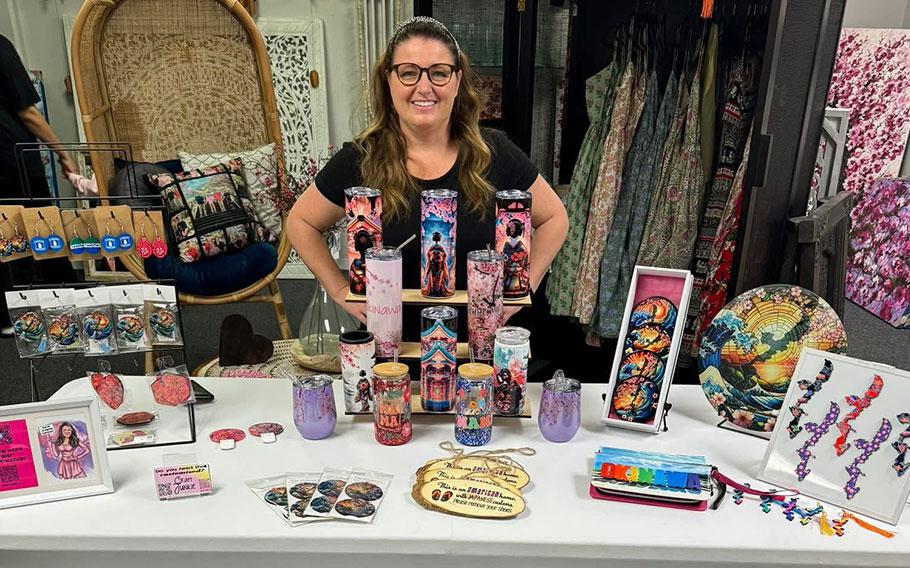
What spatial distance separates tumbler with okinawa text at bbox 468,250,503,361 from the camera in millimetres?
1360

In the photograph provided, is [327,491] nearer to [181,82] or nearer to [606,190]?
[606,190]

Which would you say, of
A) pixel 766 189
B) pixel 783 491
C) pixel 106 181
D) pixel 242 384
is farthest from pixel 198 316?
pixel 783 491

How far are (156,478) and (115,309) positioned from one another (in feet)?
1.29

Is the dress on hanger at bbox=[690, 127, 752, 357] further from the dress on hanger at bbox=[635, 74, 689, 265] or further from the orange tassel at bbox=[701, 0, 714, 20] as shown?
the orange tassel at bbox=[701, 0, 714, 20]

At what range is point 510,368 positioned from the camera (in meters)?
1.35

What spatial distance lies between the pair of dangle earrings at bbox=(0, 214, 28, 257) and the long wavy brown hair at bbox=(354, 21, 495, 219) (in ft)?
2.56

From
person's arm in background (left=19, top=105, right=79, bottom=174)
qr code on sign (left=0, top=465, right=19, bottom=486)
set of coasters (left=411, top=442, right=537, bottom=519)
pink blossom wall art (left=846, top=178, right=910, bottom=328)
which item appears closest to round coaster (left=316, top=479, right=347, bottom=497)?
set of coasters (left=411, top=442, right=537, bottom=519)

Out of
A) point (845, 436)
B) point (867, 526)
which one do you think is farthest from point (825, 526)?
point (845, 436)

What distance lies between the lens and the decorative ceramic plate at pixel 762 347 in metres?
1.37

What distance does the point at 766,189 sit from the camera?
82.7 inches

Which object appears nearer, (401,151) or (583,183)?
(401,151)

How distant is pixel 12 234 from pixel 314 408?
2.30 ft

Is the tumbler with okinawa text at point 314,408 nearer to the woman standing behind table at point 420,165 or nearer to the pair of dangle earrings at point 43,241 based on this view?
the woman standing behind table at point 420,165

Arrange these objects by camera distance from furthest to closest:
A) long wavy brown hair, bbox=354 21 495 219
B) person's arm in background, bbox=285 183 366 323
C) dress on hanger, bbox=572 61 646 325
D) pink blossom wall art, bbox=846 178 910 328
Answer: pink blossom wall art, bbox=846 178 910 328 → dress on hanger, bbox=572 61 646 325 → person's arm in background, bbox=285 183 366 323 → long wavy brown hair, bbox=354 21 495 219
